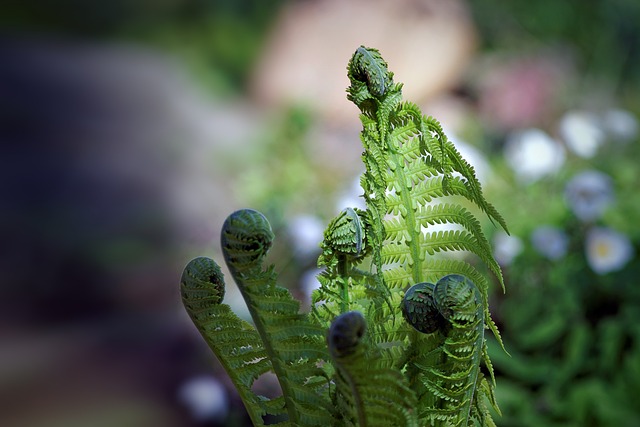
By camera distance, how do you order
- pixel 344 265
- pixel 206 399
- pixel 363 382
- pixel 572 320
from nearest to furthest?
pixel 363 382
pixel 344 265
pixel 206 399
pixel 572 320

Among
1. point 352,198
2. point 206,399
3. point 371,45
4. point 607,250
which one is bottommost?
point 206,399

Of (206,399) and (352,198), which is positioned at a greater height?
(352,198)

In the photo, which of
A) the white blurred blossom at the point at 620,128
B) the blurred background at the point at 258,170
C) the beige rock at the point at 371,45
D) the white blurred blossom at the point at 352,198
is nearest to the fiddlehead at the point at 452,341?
the blurred background at the point at 258,170

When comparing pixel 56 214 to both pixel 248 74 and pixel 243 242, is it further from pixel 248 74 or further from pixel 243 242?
pixel 243 242

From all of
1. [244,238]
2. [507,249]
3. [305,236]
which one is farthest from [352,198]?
[244,238]

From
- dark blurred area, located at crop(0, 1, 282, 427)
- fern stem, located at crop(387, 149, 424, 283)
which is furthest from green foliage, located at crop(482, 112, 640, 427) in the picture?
fern stem, located at crop(387, 149, 424, 283)

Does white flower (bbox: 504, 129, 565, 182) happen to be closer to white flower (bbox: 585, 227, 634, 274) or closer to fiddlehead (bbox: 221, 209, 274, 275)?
white flower (bbox: 585, 227, 634, 274)

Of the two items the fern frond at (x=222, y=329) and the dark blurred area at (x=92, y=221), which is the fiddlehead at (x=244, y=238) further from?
the dark blurred area at (x=92, y=221)

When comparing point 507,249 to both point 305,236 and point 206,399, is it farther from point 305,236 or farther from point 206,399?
point 206,399
